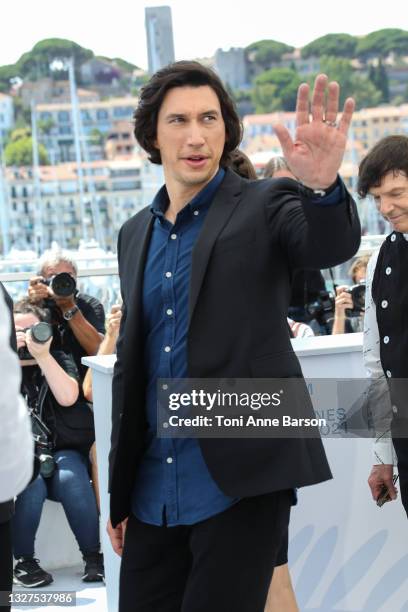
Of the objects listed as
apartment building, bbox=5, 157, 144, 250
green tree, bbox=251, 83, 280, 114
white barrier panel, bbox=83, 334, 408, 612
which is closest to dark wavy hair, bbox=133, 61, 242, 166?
white barrier panel, bbox=83, 334, 408, 612

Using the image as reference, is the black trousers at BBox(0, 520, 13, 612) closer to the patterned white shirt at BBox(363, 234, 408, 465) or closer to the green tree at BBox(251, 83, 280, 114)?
the patterned white shirt at BBox(363, 234, 408, 465)

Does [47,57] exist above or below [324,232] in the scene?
above

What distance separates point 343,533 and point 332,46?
88907mm

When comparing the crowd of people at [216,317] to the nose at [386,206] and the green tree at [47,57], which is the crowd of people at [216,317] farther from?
the green tree at [47,57]

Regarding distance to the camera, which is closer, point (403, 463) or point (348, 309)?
point (403, 463)

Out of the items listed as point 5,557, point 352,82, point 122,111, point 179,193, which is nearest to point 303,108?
point 179,193

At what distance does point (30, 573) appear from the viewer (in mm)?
4785

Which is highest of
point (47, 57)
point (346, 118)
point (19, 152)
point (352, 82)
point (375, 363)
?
point (47, 57)

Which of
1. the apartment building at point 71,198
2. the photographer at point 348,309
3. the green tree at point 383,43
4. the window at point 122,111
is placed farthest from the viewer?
the green tree at point 383,43

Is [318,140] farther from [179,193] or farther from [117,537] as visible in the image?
[117,537]

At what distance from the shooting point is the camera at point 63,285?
16.3 ft

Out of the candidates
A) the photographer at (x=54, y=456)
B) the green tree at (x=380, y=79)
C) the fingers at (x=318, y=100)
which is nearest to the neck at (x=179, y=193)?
the fingers at (x=318, y=100)

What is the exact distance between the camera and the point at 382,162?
2.81m

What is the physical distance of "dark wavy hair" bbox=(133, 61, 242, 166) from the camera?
2510 mm
